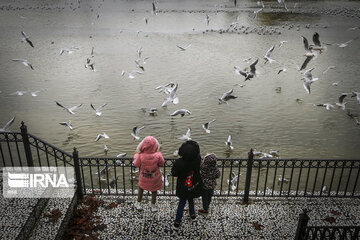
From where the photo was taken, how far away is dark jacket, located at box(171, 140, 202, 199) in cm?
448

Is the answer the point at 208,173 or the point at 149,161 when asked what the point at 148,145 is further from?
the point at 208,173

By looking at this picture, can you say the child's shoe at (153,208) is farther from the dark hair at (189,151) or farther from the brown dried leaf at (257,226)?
the brown dried leaf at (257,226)

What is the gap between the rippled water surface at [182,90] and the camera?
10.4 metres

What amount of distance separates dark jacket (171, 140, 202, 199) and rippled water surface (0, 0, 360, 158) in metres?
4.71

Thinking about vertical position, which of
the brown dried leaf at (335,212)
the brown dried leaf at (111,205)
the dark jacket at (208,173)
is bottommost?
the brown dried leaf at (335,212)

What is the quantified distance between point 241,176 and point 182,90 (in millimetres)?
6613

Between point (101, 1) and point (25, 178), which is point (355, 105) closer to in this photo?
point (25, 178)

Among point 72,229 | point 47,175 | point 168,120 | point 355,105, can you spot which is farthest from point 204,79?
point 72,229

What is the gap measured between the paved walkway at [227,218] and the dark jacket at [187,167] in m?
0.73

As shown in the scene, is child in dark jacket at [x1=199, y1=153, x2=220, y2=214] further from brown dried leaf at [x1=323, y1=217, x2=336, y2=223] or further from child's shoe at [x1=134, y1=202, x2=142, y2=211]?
brown dried leaf at [x1=323, y1=217, x2=336, y2=223]

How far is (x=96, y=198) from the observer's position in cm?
595

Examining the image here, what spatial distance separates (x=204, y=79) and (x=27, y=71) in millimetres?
9556

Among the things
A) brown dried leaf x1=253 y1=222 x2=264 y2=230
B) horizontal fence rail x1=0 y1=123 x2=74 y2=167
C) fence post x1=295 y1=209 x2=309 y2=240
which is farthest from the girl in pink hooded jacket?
fence post x1=295 y1=209 x2=309 y2=240

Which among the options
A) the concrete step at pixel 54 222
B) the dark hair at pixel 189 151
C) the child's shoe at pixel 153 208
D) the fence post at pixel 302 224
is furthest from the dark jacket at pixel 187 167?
the concrete step at pixel 54 222
